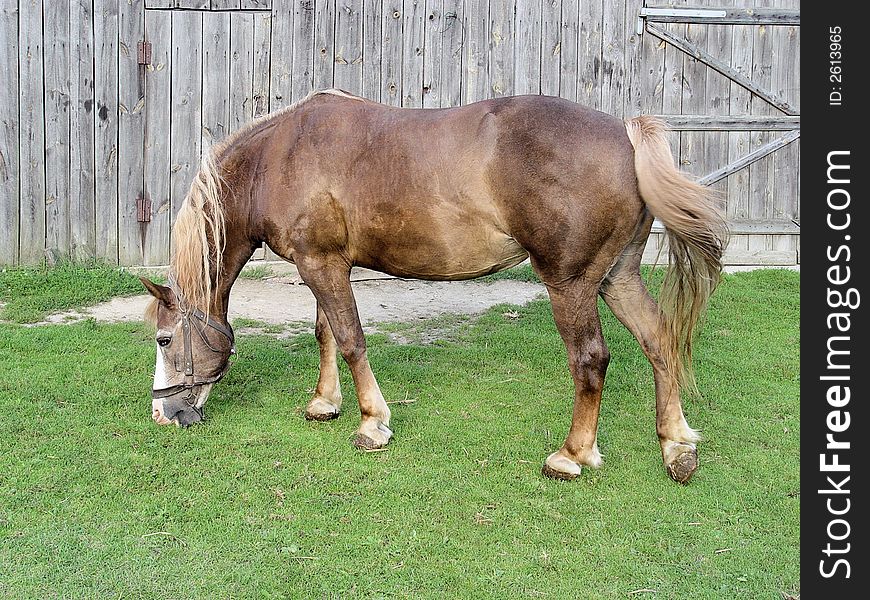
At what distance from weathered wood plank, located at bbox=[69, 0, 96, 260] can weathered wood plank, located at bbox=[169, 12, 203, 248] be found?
0.72 m

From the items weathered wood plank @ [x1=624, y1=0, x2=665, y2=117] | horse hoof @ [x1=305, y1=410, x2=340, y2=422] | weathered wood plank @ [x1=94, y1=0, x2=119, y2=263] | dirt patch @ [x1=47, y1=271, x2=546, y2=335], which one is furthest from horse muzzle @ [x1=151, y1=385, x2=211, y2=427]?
weathered wood plank @ [x1=624, y1=0, x2=665, y2=117]

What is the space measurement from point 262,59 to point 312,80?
1.61ft

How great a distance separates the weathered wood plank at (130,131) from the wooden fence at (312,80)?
0.04 feet

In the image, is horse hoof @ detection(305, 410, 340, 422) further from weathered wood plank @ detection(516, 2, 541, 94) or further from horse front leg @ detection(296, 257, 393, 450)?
weathered wood plank @ detection(516, 2, 541, 94)

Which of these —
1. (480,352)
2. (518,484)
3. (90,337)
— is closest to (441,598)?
(518,484)

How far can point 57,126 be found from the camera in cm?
802

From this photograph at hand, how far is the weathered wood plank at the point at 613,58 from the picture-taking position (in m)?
8.58

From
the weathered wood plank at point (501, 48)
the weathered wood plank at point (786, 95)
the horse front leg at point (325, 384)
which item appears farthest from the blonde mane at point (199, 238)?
the weathered wood plank at point (786, 95)

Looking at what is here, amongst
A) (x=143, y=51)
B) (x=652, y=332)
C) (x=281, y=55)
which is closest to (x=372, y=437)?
(x=652, y=332)

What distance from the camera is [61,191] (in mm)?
8109

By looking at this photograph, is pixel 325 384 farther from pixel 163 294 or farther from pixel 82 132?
pixel 82 132

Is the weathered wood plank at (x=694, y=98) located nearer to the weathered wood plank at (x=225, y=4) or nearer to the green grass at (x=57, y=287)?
the weathered wood plank at (x=225, y=4)

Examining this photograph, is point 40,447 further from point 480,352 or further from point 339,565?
point 480,352
